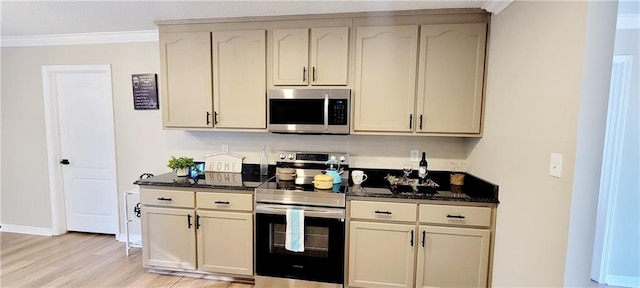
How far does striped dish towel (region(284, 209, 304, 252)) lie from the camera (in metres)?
2.21

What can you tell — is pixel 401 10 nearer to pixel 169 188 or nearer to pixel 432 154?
pixel 432 154

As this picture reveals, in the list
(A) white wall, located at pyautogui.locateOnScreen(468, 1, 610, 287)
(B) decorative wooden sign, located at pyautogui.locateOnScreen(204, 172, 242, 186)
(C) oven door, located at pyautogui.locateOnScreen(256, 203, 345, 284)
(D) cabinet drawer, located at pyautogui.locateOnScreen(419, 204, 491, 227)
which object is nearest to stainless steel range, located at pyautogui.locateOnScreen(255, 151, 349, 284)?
(C) oven door, located at pyautogui.locateOnScreen(256, 203, 345, 284)

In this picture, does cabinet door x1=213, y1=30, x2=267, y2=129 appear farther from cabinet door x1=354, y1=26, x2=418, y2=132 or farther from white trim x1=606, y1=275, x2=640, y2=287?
white trim x1=606, y1=275, x2=640, y2=287

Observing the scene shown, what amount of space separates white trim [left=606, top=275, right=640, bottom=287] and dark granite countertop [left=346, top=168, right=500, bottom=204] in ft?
4.65

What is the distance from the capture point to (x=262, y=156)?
289 cm

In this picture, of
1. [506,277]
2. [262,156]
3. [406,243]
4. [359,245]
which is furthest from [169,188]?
[506,277]

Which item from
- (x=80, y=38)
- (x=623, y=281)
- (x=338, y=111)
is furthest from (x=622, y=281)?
(x=80, y=38)

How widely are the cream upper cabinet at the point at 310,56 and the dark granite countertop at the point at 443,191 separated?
0.91 m

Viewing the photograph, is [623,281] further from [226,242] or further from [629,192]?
[226,242]

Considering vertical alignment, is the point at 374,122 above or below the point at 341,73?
below

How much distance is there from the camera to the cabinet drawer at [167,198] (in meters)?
2.44

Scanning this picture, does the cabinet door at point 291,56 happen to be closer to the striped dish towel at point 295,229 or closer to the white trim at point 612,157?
the striped dish towel at point 295,229

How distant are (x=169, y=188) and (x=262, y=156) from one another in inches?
34.0

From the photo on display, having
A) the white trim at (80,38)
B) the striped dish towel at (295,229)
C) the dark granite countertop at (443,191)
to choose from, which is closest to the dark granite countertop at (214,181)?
the striped dish towel at (295,229)
